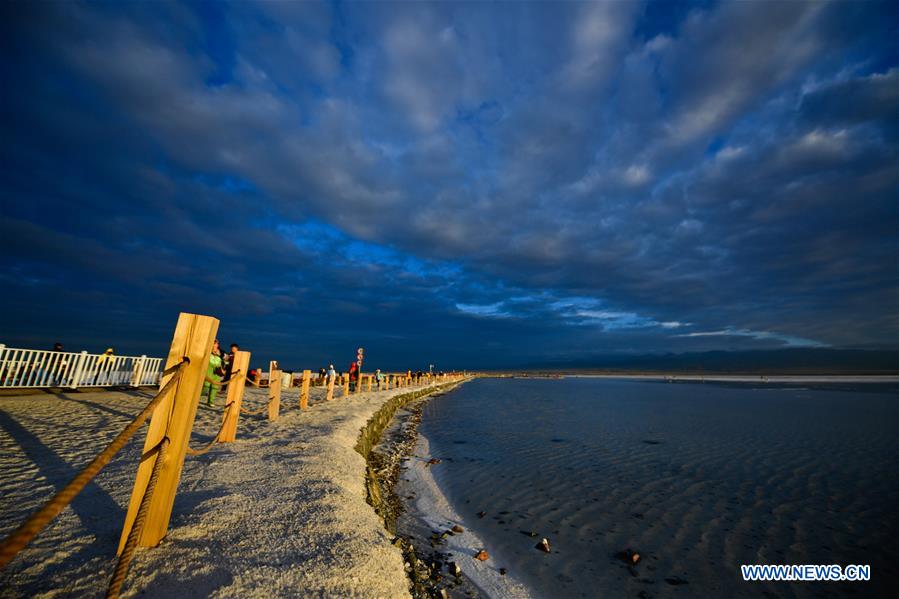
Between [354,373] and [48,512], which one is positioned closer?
[48,512]

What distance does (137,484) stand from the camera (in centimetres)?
301

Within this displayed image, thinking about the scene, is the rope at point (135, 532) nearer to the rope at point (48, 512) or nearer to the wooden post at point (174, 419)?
the wooden post at point (174, 419)

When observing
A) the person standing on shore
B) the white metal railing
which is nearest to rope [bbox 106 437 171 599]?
the white metal railing

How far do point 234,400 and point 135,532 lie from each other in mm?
5418

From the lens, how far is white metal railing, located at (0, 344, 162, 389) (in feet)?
39.8

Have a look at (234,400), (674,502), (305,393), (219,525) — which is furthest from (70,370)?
(674,502)

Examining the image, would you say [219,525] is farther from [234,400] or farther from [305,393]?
[305,393]

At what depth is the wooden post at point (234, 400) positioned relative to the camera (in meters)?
7.23

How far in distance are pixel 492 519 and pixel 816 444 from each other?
12.3 m

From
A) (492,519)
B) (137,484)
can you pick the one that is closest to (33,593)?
(137,484)

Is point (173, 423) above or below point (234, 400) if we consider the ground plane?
below

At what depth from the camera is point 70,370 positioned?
1379 centimetres

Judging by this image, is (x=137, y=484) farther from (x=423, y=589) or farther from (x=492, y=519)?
(x=492, y=519)

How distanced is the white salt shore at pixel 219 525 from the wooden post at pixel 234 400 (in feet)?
0.99
